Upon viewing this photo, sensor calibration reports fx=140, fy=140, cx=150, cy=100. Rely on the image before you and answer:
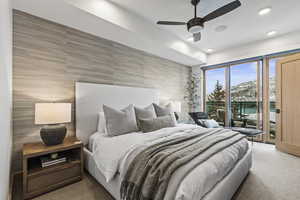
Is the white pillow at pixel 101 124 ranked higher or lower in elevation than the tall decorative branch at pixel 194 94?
lower

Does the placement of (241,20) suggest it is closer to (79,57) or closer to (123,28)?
(123,28)

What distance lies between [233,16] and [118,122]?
2.99 meters

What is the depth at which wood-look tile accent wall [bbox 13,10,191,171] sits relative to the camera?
2.04 m

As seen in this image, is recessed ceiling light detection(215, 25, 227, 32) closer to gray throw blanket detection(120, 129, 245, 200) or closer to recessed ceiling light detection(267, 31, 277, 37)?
recessed ceiling light detection(267, 31, 277, 37)

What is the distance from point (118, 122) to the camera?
2297mm

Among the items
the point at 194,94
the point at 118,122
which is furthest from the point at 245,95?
the point at 118,122

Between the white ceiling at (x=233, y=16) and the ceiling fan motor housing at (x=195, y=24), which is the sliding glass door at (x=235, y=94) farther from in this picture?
the ceiling fan motor housing at (x=195, y=24)

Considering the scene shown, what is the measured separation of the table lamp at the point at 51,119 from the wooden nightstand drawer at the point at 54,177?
38 cm

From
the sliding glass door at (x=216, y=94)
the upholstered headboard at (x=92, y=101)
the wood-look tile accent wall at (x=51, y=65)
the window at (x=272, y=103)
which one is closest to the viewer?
the wood-look tile accent wall at (x=51, y=65)

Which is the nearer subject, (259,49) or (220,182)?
(220,182)

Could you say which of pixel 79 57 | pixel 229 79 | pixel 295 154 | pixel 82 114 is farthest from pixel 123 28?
pixel 295 154

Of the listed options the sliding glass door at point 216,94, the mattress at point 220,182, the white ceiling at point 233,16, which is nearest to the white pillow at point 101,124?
the mattress at point 220,182

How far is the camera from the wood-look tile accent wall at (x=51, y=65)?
80.3 inches

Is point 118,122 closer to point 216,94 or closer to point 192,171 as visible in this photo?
point 192,171
